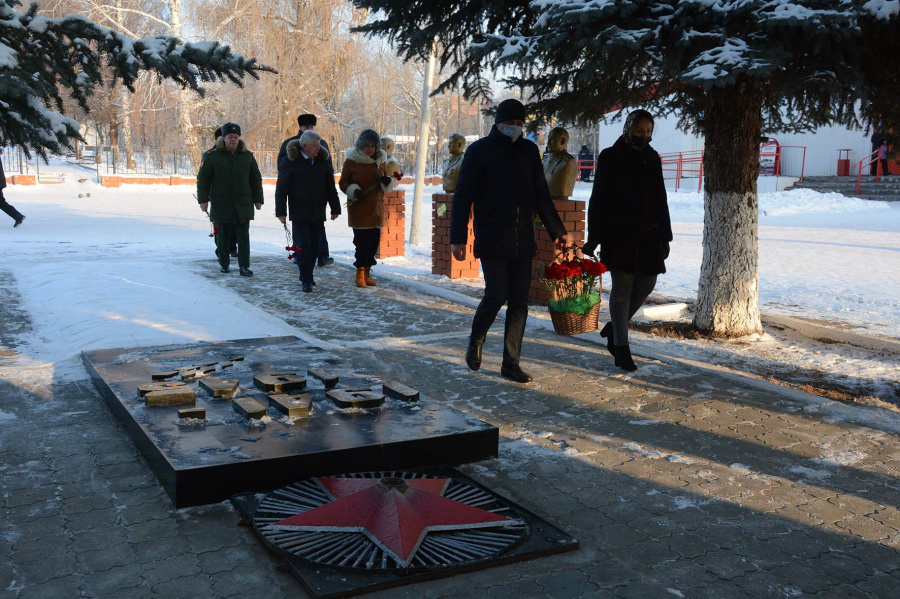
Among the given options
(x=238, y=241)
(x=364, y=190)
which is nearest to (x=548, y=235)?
(x=364, y=190)

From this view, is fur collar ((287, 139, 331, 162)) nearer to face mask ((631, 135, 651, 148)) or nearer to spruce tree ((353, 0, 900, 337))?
spruce tree ((353, 0, 900, 337))

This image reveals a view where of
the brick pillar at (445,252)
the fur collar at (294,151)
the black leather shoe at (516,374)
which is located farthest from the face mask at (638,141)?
the brick pillar at (445,252)

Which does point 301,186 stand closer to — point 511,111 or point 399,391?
point 511,111

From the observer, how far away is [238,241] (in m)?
10.7

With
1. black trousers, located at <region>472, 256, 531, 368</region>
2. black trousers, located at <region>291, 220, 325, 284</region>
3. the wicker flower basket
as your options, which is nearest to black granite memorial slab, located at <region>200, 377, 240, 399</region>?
black trousers, located at <region>472, 256, 531, 368</region>

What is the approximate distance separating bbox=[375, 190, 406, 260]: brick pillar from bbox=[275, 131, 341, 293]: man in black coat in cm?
332

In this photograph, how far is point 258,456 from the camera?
3.71 metres

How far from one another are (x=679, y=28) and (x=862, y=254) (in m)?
9.86

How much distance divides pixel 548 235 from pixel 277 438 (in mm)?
5240

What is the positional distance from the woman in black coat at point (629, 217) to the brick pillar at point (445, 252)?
4803 millimetres

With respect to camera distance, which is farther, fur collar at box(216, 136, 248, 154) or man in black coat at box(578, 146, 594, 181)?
man in black coat at box(578, 146, 594, 181)

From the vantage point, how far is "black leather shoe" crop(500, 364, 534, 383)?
18.7ft

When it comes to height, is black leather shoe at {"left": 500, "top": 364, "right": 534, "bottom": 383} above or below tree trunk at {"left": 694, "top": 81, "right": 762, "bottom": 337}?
below

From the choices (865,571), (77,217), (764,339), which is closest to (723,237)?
(764,339)
